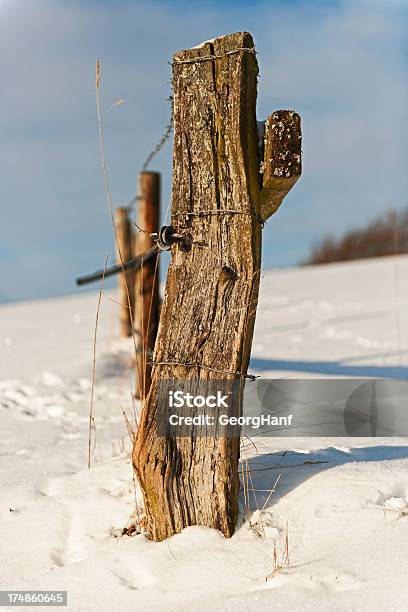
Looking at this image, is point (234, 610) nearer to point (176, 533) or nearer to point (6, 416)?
point (176, 533)

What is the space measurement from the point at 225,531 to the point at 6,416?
2.98 m

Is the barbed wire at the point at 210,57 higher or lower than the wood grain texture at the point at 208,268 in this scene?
higher

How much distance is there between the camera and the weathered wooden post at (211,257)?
2438mm

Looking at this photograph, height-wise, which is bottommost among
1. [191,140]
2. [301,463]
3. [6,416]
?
[6,416]

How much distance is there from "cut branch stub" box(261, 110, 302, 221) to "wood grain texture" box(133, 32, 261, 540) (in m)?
0.06

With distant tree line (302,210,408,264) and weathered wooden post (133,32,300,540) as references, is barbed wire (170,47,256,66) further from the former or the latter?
distant tree line (302,210,408,264)

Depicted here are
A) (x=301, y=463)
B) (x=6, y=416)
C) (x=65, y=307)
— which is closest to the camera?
(x=301, y=463)

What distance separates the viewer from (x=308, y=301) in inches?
399

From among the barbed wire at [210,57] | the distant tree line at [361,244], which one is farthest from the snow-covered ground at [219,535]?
the distant tree line at [361,244]

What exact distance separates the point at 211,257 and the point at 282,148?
47 centimetres

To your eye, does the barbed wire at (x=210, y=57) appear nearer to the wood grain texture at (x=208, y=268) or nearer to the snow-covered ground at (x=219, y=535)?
the wood grain texture at (x=208, y=268)

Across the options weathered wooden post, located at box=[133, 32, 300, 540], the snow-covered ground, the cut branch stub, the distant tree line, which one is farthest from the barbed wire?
the distant tree line

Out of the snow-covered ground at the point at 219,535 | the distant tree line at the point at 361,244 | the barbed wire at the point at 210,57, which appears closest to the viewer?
the snow-covered ground at the point at 219,535

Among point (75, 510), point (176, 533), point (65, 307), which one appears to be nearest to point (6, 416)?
point (75, 510)
